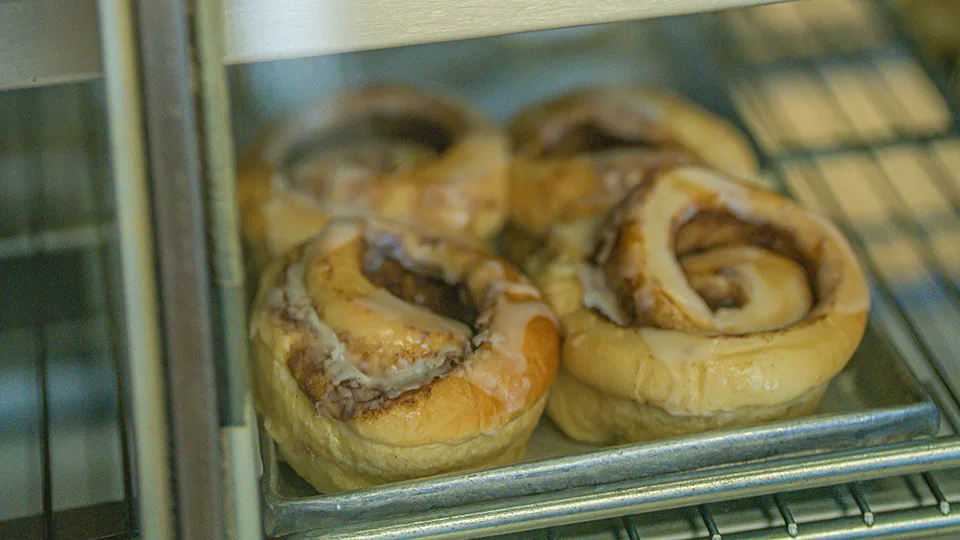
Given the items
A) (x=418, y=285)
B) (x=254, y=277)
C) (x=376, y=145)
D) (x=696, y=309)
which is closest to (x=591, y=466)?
(x=696, y=309)

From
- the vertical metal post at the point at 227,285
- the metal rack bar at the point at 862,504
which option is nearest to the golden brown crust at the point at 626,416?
the metal rack bar at the point at 862,504

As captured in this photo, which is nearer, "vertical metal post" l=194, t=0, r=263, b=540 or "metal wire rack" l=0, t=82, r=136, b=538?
"vertical metal post" l=194, t=0, r=263, b=540

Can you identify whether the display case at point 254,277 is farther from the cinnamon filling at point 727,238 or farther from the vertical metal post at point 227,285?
the cinnamon filling at point 727,238

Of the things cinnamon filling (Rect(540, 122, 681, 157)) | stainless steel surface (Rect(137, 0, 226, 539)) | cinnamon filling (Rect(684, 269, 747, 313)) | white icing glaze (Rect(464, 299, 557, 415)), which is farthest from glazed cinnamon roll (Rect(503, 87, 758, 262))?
stainless steel surface (Rect(137, 0, 226, 539))

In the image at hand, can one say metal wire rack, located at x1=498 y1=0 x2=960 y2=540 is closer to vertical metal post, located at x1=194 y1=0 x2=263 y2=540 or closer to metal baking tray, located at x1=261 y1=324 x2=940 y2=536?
metal baking tray, located at x1=261 y1=324 x2=940 y2=536

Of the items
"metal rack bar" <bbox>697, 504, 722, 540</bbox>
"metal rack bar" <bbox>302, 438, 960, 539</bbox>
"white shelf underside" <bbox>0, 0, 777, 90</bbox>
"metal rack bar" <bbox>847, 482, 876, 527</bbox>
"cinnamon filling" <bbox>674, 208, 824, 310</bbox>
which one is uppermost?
"white shelf underside" <bbox>0, 0, 777, 90</bbox>

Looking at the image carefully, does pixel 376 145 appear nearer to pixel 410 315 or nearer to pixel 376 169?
pixel 376 169

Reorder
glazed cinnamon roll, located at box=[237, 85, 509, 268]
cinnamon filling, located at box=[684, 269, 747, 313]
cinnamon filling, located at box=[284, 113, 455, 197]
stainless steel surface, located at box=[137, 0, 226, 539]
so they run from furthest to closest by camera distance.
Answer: cinnamon filling, located at box=[284, 113, 455, 197]
glazed cinnamon roll, located at box=[237, 85, 509, 268]
cinnamon filling, located at box=[684, 269, 747, 313]
stainless steel surface, located at box=[137, 0, 226, 539]
